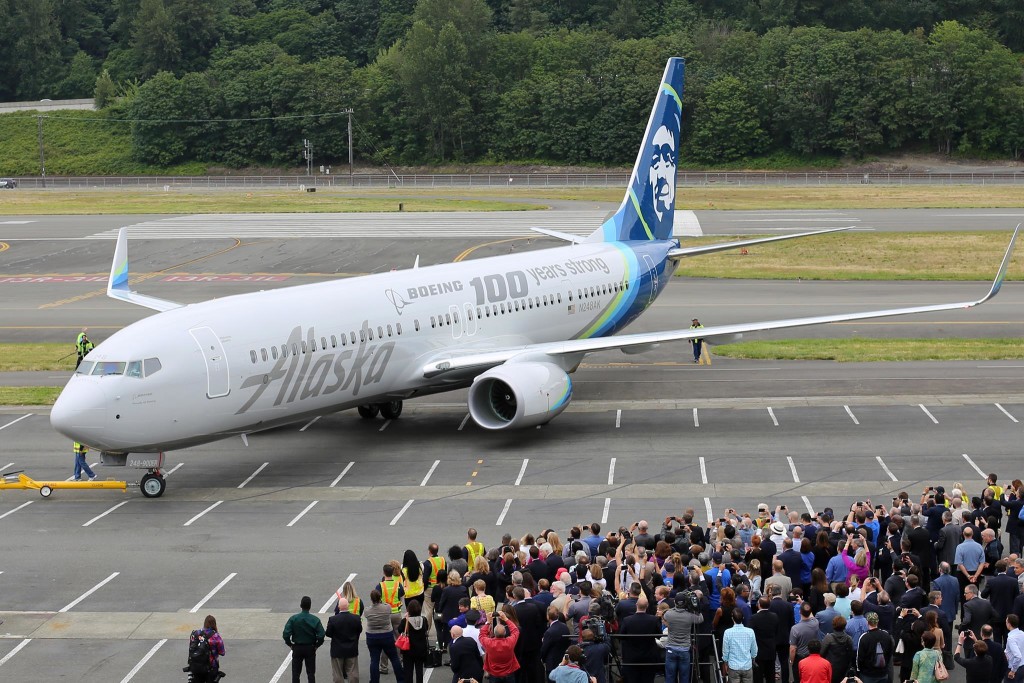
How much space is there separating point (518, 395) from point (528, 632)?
16.9 metres

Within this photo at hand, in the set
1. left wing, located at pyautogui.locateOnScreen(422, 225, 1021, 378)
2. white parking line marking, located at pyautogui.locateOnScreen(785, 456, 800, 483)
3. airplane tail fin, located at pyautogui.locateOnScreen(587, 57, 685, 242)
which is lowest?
white parking line marking, located at pyautogui.locateOnScreen(785, 456, 800, 483)

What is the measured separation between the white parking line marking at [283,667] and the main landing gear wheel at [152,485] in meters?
11.8

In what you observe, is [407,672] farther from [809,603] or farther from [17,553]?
[17,553]

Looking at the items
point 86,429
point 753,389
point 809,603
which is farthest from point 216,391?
point 753,389

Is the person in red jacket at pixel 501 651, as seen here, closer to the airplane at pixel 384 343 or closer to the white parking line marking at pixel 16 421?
the airplane at pixel 384 343

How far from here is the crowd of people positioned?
18625mm

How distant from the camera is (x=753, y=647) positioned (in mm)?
18953

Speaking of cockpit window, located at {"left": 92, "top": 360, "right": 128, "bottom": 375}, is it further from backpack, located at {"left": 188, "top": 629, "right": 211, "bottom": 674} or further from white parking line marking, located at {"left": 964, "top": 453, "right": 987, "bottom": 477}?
white parking line marking, located at {"left": 964, "top": 453, "right": 987, "bottom": 477}

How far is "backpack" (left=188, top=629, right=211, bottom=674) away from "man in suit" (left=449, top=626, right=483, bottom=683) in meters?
3.72

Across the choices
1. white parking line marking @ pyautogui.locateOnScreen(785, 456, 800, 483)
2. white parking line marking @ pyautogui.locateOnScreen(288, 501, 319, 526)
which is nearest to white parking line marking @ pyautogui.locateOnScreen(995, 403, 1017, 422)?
white parking line marking @ pyautogui.locateOnScreen(785, 456, 800, 483)

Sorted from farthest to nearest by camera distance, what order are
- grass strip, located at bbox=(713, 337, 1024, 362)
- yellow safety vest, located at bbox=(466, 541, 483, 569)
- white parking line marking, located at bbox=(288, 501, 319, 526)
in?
1. grass strip, located at bbox=(713, 337, 1024, 362)
2. white parking line marking, located at bbox=(288, 501, 319, 526)
3. yellow safety vest, located at bbox=(466, 541, 483, 569)

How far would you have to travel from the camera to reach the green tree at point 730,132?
160375 mm

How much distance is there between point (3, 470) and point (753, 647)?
2424 cm

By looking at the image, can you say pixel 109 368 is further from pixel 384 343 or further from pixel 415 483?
pixel 415 483
